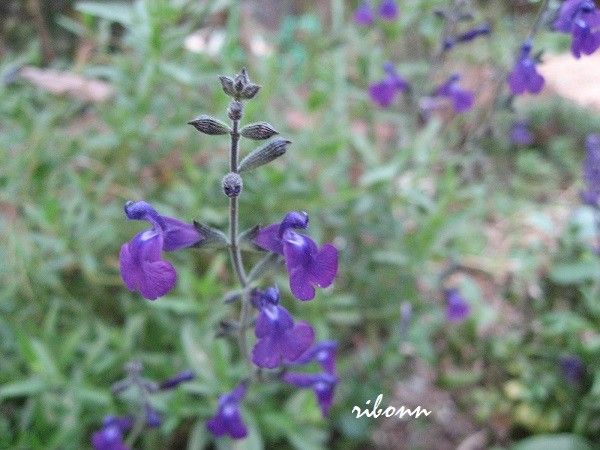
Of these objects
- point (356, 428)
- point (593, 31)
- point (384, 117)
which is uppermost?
point (593, 31)

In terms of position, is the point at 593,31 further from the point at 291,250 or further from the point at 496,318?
the point at 496,318

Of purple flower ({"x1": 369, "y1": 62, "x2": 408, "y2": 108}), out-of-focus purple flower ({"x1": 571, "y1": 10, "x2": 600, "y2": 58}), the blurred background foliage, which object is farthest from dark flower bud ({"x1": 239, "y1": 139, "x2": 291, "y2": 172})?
purple flower ({"x1": 369, "y1": 62, "x2": 408, "y2": 108})

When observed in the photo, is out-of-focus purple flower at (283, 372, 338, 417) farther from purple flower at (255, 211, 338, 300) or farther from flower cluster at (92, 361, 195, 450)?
purple flower at (255, 211, 338, 300)

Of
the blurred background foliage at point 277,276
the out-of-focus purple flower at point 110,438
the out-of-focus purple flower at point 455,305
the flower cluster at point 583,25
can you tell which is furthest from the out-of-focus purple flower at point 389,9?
the out-of-focus purple flower at point 110,438

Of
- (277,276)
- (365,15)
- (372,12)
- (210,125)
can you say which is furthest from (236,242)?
(372,12)

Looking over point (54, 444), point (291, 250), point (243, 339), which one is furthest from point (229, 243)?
point (54, 444)

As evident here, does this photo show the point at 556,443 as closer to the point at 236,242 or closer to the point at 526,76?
the point at 526,76
